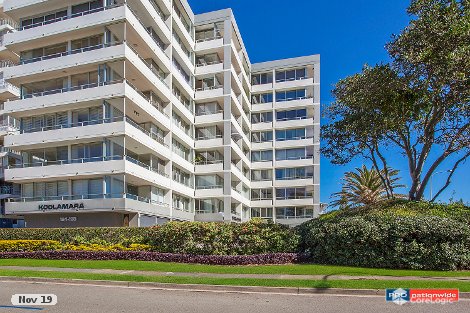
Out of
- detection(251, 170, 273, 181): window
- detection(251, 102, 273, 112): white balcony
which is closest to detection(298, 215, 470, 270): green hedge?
detection(251, 170, 273, 181): window

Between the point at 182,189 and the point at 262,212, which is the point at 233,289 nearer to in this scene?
the point at 182,189

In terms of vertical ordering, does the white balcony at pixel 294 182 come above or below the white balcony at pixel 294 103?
below

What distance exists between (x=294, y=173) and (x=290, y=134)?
220 inches

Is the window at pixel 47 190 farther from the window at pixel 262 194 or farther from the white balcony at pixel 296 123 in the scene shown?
the white balcony at pixel 296 123

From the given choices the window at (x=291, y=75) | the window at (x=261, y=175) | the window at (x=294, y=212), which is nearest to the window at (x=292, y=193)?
the window at (x=294, y=212)

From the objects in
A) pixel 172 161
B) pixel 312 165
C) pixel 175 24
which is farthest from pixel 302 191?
pixel 175 24

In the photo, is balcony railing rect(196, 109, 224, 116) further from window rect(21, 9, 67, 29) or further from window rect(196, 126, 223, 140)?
window rect(21, 9, 67, 29)

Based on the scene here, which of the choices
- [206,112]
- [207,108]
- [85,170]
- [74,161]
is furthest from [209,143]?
[85,170]

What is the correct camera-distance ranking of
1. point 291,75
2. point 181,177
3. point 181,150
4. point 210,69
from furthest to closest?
1. point 291,75
2. point 210,69
3. point 181,150
4. point 181,177

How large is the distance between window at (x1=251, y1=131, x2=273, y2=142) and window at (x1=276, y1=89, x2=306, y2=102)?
5.00 meters

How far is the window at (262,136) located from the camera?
6047cm

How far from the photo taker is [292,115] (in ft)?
195

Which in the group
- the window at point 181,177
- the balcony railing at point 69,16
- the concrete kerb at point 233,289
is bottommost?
the concrete kerb at point 233,289
